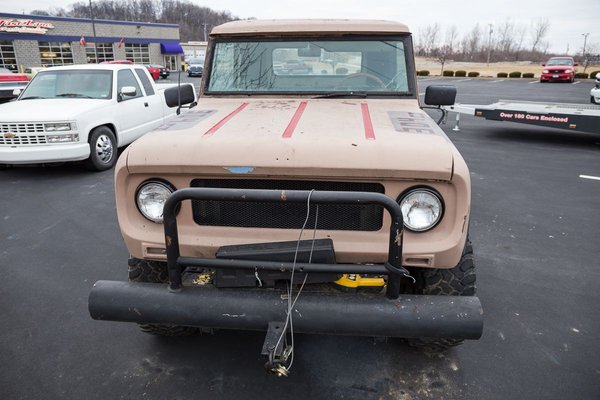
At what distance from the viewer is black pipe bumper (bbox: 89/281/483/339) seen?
2.26 metres

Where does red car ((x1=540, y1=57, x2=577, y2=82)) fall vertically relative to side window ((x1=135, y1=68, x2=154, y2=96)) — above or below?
below

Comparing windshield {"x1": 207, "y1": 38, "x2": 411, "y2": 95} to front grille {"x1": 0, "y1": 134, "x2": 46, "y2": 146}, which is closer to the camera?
windshield {"x1": 207, "y1": 38, "x2": 411, "y2": 95}

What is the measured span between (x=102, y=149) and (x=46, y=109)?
1.04 m

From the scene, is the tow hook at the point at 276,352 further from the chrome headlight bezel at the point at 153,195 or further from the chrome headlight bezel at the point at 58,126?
the chrome headlight bezel at the point at 58,126

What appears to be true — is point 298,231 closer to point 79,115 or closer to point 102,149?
point 79,115

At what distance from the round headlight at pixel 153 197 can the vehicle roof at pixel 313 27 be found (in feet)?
6.34

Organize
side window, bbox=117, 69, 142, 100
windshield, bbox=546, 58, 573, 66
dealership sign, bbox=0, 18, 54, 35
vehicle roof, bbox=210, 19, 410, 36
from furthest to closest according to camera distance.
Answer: dealership sign, bbox=0, 18, 54, 35 < windshield, bbox=546, 58, 573, 66 < side window, bbox=117, 69, 142, 100 < vehicle roof, bbox=210, 19, 410, 36

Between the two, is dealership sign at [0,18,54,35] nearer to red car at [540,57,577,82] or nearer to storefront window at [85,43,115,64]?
storefront window at [85,43,115,64]

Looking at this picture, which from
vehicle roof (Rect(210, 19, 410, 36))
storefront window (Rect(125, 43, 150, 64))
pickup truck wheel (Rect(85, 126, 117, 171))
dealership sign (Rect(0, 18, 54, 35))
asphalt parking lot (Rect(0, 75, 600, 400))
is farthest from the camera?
storefront window (Rect(125, 43, 150, 64))

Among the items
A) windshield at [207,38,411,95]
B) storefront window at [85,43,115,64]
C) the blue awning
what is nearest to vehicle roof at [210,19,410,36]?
windshield at [207,38,411,95]

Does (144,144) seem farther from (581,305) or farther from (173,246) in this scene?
(581,305)

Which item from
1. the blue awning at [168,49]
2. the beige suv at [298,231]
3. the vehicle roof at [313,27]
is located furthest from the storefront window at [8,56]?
the beige suv at [298,231]

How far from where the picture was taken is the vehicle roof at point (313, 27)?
151 inches

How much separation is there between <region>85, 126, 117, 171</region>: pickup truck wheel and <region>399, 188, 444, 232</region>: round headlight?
21.7 feet
